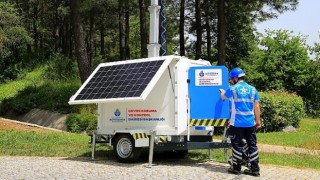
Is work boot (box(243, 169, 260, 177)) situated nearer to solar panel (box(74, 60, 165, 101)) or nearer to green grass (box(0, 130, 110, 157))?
solar panel (box(74, 60, 165, 101))

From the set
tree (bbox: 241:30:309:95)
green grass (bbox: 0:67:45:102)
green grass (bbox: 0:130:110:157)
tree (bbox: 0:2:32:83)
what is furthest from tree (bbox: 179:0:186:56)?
green grass (bbox: 0:130:110:157)

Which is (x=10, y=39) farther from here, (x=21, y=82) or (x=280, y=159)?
(x=280, y=159)

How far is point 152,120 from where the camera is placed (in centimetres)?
1045

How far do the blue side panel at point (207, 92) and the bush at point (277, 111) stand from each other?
13.0m

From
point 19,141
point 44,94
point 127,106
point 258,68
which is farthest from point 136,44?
point 127,106

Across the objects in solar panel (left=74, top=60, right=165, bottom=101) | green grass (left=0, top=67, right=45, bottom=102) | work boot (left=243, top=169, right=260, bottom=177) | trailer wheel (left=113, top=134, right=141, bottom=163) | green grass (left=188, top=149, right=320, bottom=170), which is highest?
green grass (left=0, top=67, right=45, bottom=102)

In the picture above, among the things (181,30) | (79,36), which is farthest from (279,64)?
(79,36)

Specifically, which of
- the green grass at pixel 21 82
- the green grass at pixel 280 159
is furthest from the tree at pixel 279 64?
the green grass at pixel 280 159

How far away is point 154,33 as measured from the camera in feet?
40.2

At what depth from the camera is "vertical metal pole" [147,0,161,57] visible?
12.2m

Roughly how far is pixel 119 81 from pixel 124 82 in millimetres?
204

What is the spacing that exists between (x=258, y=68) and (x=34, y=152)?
2616 centimetres

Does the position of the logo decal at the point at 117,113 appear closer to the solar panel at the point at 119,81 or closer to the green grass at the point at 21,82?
the solar panel at the point at 119,81

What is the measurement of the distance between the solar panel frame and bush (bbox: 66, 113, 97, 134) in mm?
7344
